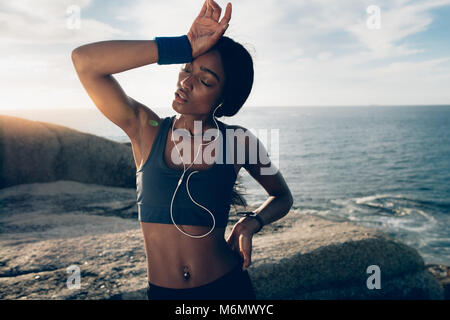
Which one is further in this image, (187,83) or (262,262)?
(262,262)

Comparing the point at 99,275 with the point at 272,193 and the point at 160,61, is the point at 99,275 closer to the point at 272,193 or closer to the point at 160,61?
the point at 272,193

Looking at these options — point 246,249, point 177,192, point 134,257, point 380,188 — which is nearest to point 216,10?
point 177,192

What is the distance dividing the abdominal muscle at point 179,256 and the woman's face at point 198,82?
0.67 metres

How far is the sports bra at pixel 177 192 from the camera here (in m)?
1.97

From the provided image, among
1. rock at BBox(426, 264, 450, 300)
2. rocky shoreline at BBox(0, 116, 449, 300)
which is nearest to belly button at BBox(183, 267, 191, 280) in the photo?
rocky shoreline at BBox(0, 116, 449, 300)

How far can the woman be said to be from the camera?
1855 mm

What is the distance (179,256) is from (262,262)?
2502 millimetres

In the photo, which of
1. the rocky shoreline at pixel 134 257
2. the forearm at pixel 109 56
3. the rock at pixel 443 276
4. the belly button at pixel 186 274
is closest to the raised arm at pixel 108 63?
the forearm at pixel 109 56

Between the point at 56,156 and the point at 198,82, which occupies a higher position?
the point at 198,82

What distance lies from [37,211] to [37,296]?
4.19 metres

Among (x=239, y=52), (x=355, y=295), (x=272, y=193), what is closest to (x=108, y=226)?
(x=355, y=295)

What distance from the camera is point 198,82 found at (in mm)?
2098

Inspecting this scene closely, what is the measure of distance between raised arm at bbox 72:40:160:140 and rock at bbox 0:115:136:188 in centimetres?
851

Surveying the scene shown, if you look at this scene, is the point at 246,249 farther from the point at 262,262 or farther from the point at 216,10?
the point at 262,262
